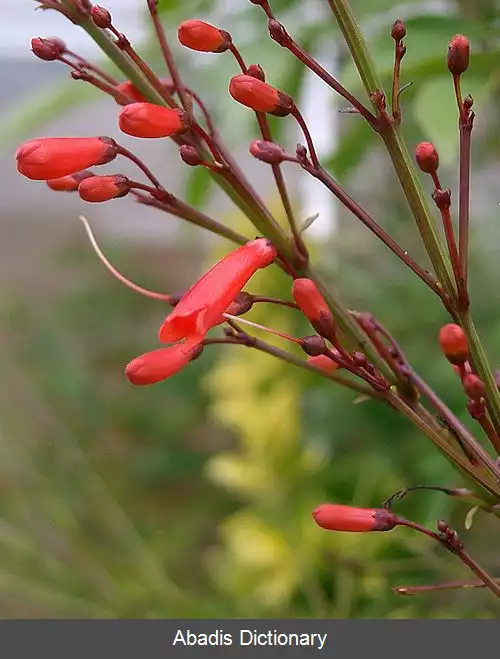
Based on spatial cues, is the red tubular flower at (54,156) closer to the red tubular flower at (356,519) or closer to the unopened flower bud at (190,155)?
the unopened flower bud at (190,155)

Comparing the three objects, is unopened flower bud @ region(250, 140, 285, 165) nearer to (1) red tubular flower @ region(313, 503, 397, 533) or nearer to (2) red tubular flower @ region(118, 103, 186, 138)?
(2) red tubular flower @ region(118, 103, 186, 138)

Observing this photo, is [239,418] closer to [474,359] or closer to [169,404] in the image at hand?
[169,404]

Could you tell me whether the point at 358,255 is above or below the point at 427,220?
above

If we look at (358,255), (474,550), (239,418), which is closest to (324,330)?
(474,550)

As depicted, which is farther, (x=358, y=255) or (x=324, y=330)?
(x=358, y=255)

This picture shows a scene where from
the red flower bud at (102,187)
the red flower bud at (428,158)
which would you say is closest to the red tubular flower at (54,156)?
the red flower bud at (102,187)

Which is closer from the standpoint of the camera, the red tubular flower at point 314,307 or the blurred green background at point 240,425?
the red tubular flower at point 314,307
